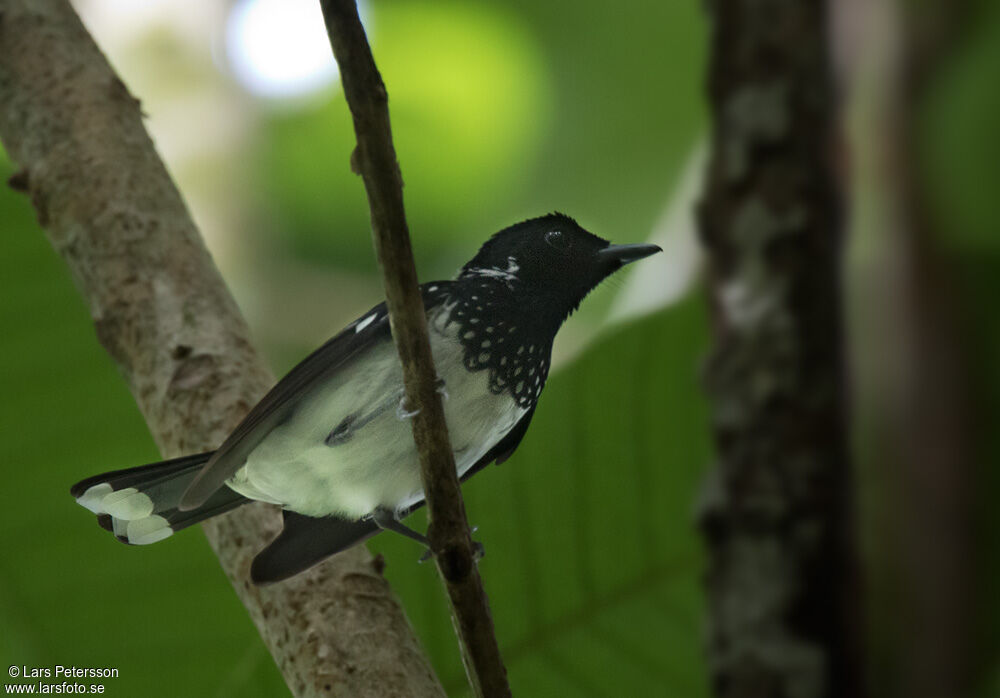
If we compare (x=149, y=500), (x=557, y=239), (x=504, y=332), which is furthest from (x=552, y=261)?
(x=149, y=500)

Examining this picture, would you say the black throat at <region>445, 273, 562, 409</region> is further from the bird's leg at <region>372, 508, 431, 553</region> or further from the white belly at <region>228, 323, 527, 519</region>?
the bird's leg at <region>372, 508, 431, 553</region>

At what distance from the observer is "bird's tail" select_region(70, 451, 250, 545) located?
5.08 feet

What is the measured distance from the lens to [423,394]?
1.14 meters

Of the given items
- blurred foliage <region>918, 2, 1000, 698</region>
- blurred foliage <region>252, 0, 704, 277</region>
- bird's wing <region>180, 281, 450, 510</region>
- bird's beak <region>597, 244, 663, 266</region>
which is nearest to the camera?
bird's wing <region>180, 281, 450, 510</region>

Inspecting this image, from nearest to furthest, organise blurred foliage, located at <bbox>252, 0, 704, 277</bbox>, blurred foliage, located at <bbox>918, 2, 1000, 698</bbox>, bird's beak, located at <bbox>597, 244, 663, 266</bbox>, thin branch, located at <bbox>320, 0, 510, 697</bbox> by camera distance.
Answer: thin branch, located at <bbox>320, 0, 510, 697</bbox>, blurred foliage, located at <bbox>918, 2, 1000, 698</bbox>, bird's beak, located at <bbox>597, 244, 663, 266</bbox>, blurred foliage, located at <bbox>252, 0, 704, 277</bbox>

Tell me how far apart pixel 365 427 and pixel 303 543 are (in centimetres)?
20

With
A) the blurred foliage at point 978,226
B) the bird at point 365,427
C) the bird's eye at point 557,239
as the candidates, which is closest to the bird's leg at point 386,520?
the bird at point 365,427

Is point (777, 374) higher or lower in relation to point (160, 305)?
lower

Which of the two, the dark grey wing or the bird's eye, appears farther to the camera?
the bird's eye

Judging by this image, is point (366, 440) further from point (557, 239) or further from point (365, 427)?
point (557, 239)

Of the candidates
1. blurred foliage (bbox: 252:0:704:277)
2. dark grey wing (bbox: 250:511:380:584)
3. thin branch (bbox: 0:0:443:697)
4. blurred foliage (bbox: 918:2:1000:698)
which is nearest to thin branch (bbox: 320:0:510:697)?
Result: thin branch (bbox: 0:0:443:697)

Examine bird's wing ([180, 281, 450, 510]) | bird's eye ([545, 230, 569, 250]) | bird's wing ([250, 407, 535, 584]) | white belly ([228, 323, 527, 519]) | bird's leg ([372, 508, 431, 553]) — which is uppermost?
bird's eye ([545, 230, 569, 250])

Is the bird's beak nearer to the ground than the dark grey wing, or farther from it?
farther from it

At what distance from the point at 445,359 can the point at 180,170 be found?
2.17 m
